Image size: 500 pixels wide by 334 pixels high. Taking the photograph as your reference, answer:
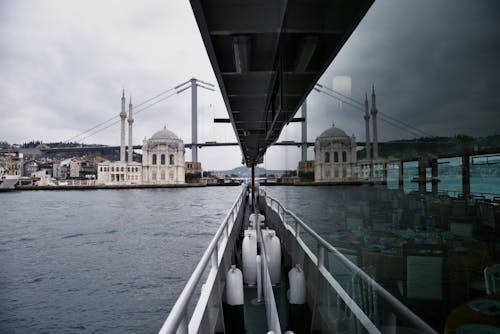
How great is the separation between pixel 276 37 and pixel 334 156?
0.61m

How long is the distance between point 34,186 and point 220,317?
60.8 meters

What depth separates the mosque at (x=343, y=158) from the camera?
1.87ft

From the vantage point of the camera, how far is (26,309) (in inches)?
317

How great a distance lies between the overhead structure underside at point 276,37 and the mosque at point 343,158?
294 millimetres

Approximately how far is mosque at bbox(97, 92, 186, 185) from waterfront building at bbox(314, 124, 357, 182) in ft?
157

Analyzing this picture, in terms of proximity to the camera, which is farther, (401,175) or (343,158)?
(343,158)

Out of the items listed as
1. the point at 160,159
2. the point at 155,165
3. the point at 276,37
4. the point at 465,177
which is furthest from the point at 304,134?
the point at 155,165

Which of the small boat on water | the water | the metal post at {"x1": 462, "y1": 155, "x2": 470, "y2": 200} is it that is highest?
the metal post at {"x1": 462, "y1": 155, "x2": 470, "y2": 200}

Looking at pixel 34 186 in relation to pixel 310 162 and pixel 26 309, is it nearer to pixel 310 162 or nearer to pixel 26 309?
pixel 26 309

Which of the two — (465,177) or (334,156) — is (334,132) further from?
(465,177)

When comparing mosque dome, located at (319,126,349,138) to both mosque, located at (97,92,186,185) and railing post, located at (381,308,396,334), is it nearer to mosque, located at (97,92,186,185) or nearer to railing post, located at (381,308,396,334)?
railing post, located at (381,308,396,334)

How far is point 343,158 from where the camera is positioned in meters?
0.82

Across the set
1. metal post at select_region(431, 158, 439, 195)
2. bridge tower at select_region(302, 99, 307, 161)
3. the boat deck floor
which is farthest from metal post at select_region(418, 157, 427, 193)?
bridge tower at select_region(302, 99, 307, 161)

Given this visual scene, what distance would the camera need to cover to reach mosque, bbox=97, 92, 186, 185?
157 feet
